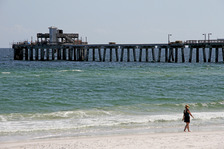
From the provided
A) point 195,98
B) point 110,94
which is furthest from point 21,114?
point 195,98

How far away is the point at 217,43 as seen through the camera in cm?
5372

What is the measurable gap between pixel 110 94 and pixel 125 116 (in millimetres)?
8331

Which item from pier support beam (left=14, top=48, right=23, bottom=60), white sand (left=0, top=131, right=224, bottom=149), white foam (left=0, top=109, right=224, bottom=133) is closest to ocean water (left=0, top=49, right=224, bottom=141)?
white foam (left=0, top=109, right=224, bottom=133)

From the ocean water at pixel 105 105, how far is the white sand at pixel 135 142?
126cm

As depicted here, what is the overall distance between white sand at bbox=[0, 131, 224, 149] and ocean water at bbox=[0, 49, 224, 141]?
49.6 inches

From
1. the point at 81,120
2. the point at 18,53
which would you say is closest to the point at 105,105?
the point at 81,120

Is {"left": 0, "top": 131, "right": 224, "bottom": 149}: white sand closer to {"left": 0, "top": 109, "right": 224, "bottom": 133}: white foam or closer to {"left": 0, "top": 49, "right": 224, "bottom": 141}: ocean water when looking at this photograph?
{"left": 0, "top": 49, "right": 224, "bottom": 141}: ocean water

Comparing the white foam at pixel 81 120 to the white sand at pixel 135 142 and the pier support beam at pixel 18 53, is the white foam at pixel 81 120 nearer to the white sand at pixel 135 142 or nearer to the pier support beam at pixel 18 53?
the white sand at pixel 135 142

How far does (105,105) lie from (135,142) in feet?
33.0

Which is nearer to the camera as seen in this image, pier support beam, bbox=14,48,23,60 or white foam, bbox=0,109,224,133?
white foam, bbox=0,109,224,133

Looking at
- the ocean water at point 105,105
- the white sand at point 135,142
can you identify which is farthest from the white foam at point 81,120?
the white sand at point 135,142

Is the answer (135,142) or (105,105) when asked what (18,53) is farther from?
(135,142)

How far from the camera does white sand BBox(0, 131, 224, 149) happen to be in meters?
13.7

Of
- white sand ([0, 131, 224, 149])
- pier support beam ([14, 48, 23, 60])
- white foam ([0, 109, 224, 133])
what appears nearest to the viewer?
white sand ([0, 131, 224, 149])
